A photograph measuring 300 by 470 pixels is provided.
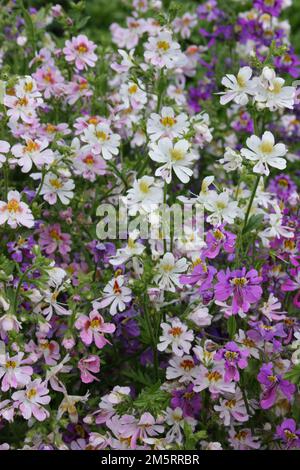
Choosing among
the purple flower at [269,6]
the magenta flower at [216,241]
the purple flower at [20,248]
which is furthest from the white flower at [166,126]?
the purple flower at [269,6]

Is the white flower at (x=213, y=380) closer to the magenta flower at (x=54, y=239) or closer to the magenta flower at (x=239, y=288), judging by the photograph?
the magenta flower at (x=239, y=288)

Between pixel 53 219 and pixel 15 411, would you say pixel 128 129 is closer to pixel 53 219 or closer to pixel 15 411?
pixel 53 219

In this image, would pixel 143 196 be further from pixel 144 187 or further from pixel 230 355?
pixel 230 355

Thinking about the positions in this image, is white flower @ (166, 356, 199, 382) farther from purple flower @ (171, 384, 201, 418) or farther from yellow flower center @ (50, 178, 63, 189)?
yellow flower center @ (50, 178, 63, 189)

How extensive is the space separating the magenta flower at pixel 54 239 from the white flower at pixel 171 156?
0.40 meters

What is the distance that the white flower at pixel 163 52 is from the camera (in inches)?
89.3

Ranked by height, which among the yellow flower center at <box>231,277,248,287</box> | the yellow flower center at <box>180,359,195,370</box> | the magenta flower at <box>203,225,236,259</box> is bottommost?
the yellow flower center at <box>180,359,195,370</box>

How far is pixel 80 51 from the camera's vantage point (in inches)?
98.7

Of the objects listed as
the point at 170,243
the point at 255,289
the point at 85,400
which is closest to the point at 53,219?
the point at 170,243

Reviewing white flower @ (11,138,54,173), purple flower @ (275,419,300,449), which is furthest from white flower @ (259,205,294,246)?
white flower @ (11,138,54,173)

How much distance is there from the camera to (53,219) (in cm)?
235

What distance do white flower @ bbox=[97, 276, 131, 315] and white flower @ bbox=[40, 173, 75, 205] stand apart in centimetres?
34

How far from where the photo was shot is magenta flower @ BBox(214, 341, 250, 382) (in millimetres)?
1907

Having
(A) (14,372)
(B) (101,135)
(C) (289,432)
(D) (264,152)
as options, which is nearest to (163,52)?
(B) (101,135)
